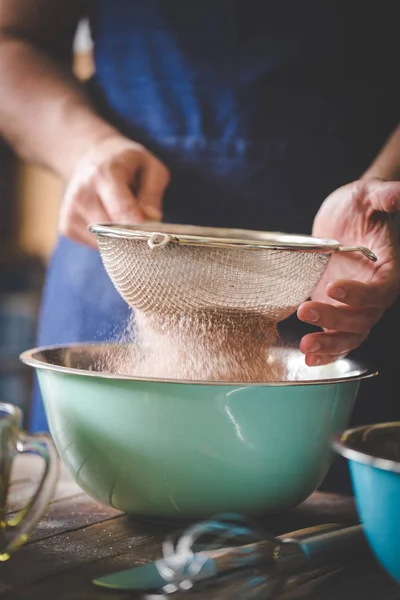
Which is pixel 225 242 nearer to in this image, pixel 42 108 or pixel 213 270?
pixel 213 270

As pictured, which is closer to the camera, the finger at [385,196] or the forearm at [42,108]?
the finger at [385,196]

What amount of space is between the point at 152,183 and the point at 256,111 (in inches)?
6.7

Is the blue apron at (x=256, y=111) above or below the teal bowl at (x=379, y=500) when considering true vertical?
above

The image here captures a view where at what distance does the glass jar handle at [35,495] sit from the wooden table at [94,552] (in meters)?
0.02

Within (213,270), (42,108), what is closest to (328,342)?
(213,270)

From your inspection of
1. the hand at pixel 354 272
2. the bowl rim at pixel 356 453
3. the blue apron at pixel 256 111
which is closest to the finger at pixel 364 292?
the hand at pixel 354 272

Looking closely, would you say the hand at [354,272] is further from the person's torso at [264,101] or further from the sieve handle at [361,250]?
the person's torso at [264,101]

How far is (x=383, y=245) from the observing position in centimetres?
81

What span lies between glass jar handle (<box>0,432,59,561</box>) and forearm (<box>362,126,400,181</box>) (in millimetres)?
479

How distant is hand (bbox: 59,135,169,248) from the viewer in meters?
0.92

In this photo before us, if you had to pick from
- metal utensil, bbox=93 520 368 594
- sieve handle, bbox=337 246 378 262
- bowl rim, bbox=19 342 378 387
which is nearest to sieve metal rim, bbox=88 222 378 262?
sieve handle, bbox=337 246 378 262

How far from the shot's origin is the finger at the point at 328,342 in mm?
725

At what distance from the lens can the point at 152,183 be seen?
Result: 3.21ft

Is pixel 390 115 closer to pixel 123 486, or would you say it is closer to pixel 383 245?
pixel 383 245
